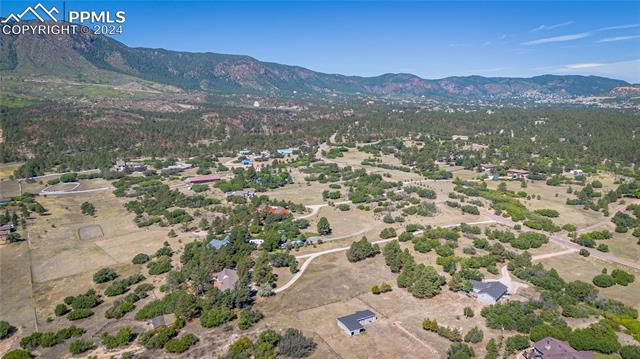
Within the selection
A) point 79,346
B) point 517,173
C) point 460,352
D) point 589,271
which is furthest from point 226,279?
point 517,173

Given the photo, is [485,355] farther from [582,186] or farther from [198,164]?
[198,164]

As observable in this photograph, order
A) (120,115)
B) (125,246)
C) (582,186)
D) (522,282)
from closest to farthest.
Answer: (522,282)
(125,246)
(582,186)
(120,115)

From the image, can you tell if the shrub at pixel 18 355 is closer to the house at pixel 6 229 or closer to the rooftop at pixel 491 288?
the house at pixel 6 229

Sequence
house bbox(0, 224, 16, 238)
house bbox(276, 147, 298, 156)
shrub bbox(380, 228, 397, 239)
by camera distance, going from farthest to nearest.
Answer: house bbox(276, 147, 298, 156) < house bbox(0, 224, 16, 238) < shrub bbox(380, 228, 397, 239)

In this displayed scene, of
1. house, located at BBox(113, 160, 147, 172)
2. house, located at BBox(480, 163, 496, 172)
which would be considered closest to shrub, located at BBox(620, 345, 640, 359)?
house, located at BBox(480, 163, 496, 172)

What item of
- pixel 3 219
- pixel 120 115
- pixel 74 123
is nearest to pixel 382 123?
pixel 120 115

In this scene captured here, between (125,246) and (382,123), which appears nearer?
(125,246)

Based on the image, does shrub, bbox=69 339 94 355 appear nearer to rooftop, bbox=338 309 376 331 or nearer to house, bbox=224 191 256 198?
rooftop, bbox=338 309 376 331
